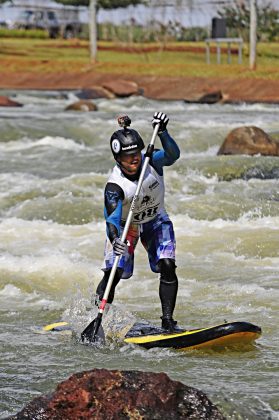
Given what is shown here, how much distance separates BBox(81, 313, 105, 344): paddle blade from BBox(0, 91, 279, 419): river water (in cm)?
9

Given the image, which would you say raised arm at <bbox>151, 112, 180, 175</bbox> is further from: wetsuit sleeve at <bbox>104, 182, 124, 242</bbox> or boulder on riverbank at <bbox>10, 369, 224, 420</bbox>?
boulder on riverbank at <bbox>10, 369, 224, 420</bbox>

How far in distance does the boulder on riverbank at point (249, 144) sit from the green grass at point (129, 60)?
13125 millimetres

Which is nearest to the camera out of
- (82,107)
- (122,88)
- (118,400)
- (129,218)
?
(118,400)

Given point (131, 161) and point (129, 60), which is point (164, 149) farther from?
point (129, 60)

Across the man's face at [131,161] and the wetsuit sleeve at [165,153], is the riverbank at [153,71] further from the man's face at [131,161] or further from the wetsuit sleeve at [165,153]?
the man's face at [131,161]

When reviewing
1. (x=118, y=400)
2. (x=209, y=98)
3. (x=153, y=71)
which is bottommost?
(x=118, y=400)

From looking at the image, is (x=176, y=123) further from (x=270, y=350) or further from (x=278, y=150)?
(x=270, y=350)

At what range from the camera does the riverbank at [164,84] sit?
98.8 feet

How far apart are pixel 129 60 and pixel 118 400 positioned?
119 feet

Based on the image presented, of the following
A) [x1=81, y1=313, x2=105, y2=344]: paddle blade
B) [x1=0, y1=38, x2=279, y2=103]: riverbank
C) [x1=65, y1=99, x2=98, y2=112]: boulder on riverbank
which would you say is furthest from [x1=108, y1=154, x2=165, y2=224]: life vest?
[x1=0, y1=38, x2=279, y2=103]: riverbank

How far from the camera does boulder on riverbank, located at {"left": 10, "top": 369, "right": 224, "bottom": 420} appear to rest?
5363 millimetres

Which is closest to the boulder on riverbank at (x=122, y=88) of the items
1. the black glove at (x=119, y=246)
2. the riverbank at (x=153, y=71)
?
the riverbank at (x=153, y=71)

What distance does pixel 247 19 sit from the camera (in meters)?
42.8

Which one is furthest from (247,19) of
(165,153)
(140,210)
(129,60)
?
(140,210)
